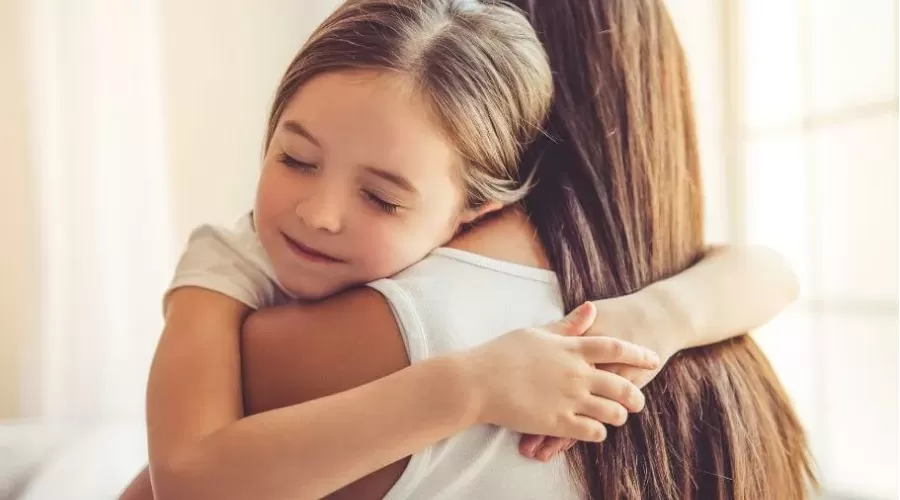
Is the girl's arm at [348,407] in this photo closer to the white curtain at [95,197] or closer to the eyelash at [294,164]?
the eyelash at [294,164]

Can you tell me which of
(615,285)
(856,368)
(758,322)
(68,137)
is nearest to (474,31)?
(615,285)

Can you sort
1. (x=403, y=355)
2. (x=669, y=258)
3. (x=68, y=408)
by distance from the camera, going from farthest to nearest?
(x=68, y=408), (x=669, y=258), (x=403, y=355)

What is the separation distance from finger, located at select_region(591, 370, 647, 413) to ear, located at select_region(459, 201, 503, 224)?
0.14 m

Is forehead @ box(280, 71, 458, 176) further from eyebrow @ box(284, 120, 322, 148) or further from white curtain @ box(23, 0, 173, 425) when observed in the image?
white curtain @ box(23, 0, 173, 425)

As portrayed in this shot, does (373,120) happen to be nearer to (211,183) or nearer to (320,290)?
(320,290)

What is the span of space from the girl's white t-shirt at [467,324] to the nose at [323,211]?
52 mm

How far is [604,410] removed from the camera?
53cm

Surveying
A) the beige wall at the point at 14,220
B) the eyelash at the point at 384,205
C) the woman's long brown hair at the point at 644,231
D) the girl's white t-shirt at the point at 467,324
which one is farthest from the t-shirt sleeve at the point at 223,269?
the beige wall at the point at 14,220

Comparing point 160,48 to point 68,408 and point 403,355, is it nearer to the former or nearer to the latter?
point 68,408

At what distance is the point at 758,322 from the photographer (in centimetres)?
63

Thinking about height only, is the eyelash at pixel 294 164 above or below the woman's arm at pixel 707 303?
above

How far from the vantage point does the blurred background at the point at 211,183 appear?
67 cm

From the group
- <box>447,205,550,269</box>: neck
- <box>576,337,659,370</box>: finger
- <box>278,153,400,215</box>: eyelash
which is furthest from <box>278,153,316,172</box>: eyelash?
<box>576,337,659,370</box>: finger

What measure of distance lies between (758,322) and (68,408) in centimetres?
69
